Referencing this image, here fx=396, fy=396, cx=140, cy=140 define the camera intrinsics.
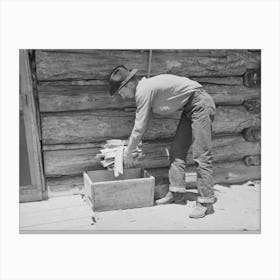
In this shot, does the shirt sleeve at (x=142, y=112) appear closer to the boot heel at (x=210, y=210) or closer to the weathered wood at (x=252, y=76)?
the boot heel at (x=210, y=210)

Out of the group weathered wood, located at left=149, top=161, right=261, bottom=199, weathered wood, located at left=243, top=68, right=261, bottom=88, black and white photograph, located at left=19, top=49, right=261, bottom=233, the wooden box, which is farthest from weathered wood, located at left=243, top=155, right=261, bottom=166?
the wooden box

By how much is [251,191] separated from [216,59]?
5.04ft

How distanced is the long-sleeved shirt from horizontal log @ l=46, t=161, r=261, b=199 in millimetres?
733

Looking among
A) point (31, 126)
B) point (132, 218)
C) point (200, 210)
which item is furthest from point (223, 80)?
point (31, 126)

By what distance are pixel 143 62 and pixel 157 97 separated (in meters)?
0.58

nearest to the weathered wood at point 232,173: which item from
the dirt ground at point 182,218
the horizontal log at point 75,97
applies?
the dirt ground at point 182,218

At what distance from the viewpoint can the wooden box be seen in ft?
12.3

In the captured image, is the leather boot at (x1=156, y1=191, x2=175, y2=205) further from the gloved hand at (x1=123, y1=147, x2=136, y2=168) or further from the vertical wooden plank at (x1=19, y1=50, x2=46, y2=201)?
the vertical wooden plank at (x1=19, y1=50, x2=46, y2=201)

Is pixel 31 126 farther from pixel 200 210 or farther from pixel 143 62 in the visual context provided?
pixel 200 210

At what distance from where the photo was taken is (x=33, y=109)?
388 cm

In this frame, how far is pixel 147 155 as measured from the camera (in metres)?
4.31

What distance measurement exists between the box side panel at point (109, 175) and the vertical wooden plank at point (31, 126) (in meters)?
0.52
